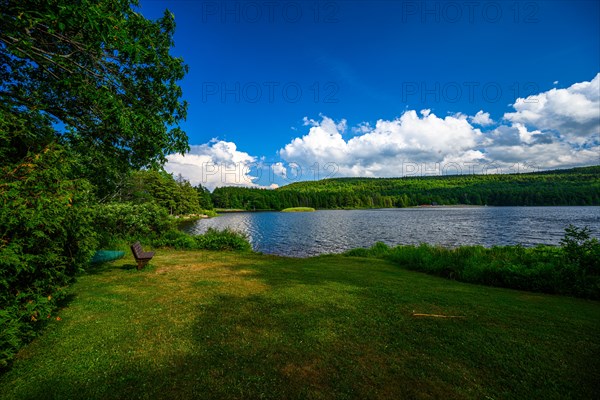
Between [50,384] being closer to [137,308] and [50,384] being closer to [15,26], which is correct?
[137,308]

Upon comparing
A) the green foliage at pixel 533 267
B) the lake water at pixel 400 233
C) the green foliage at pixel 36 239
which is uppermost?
the green foliage at pixel 36 239

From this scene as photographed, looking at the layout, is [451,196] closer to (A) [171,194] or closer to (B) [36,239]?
(A) [171,194]

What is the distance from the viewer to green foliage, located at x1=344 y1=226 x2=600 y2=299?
10.2 m

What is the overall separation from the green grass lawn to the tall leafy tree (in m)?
4.39

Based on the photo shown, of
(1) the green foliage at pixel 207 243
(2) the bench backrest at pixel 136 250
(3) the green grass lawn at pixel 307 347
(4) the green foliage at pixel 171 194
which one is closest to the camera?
(3) the green grass lawn at pixel 307 347

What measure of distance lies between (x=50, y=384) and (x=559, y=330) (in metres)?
10.7

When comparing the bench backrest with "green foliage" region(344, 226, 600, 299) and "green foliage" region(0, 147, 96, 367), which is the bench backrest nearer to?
"green foliage" region(0, 147, 96, 367)

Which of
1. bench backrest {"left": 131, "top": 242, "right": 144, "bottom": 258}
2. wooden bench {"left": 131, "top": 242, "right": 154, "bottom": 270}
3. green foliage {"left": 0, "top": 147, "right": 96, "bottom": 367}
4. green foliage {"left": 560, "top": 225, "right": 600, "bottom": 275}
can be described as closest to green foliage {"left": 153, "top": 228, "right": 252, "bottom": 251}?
bench backrest {"left": 131, "top": 242, "right": 144, "bottom": 258}

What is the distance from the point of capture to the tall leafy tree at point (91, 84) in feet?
18.0

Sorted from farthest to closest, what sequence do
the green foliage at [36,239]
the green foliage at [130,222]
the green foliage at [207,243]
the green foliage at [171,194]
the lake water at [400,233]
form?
the green foliage at [171,194] → the lake water at [400,233] → the green foliage at [207,243] → the green foliage at [130,222] → the green foliage at [36,239]

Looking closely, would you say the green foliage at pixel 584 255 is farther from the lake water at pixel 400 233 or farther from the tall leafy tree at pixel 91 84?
the lake water at pixel 400 233

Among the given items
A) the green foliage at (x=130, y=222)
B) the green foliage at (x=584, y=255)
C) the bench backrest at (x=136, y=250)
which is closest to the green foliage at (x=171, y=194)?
the green foliage at (x=130, y=222)

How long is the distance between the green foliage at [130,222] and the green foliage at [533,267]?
70.6 ft

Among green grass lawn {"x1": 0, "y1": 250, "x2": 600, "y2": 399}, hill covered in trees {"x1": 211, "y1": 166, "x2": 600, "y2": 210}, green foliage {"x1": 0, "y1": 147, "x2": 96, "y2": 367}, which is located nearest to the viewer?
green grass lawn {"x1": 0, "y1": 250, "x2": 600, "y2": 399}
